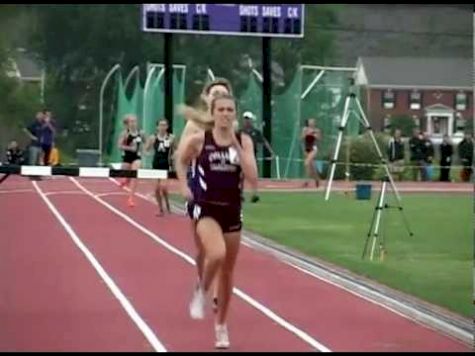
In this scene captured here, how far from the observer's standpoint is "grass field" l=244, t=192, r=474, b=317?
13790 millimetres

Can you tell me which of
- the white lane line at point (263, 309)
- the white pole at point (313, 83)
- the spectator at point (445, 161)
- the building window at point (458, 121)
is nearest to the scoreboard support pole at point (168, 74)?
the white pole at point (313, 83)

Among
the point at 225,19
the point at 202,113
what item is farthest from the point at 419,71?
the point at 202,113

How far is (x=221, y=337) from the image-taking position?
31.3ft

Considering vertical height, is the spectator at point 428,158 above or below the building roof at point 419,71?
below

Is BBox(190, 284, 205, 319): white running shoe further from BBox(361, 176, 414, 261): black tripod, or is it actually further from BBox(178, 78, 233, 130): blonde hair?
BBox(361, 176, 414, 261): black tripod

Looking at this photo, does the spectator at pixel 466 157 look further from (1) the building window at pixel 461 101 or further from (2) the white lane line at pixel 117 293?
(1) the building window at pixel 461 101

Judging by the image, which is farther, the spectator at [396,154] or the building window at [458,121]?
the building window at [458,121]

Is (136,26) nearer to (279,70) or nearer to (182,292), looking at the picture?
(279,70)

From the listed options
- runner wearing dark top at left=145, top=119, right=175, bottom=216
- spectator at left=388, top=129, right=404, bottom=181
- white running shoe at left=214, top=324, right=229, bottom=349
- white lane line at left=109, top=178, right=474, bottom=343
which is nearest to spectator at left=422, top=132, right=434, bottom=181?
spectator at left=388, top=129, right=404, bottom=181

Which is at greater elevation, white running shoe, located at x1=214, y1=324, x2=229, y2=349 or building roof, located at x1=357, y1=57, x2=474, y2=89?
building roof, located at x1=357, y1=57, x2=474, y2=89

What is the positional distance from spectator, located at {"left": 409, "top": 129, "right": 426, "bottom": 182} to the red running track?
21.5 metres

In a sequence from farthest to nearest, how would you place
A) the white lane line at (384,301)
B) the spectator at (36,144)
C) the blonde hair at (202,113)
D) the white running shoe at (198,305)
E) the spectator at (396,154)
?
the spectator at (396,154), the spectator at (36,144), the white lane line at (384,301), the white running shoe at (198,305), the blonde hair at (202,113)

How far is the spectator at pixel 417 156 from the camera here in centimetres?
3984

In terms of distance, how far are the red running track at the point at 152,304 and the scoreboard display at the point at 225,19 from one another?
1248 centimetres
